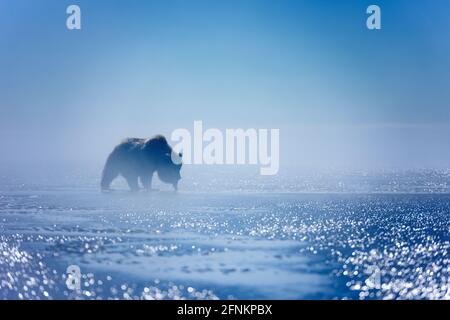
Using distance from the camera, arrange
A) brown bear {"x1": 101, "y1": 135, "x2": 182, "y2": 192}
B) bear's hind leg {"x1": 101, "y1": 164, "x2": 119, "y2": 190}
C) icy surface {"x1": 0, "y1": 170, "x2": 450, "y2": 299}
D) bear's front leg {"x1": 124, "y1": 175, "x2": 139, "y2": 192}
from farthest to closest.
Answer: bear's front leg {"x1": 124, "y1": 175, "x2": 139, "y2": 192}, bear's hind leg {"x1": 101, "y1": 164, "x2": 119, "y2": 190}, brown bear {"x1": 101, "y1": 135, "x2": 182, "y2": 192}, icy surface {"x1": 0, "y1": 170, "x2": 450, "y2": 299}

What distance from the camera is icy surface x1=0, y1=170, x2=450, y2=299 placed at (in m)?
15.4

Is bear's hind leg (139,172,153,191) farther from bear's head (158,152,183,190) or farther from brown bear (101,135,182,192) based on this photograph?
bear's head (158,152,183,190)

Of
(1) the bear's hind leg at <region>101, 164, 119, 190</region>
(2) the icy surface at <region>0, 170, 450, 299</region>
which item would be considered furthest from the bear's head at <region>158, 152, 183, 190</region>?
(2) the icy surface at <region>0, 170, 450, 299</region>

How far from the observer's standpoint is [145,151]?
1650 inches

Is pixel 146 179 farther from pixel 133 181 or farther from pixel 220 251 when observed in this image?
pixel 220 251

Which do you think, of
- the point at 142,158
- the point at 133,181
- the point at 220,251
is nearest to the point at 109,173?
the point at 133,181

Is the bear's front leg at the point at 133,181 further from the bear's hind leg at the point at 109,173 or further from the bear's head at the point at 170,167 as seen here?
the bear's head at the point at 170,167

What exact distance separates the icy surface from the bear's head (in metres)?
7.60

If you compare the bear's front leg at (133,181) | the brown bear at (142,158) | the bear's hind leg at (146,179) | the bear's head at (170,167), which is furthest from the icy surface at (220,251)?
the bear's front leg at (133,181)

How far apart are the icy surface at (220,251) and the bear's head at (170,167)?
7.60 metres

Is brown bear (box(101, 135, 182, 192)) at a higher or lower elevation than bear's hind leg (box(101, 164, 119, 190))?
higher

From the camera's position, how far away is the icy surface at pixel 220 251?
50.4 feet

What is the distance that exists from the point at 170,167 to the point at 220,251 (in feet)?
77.8

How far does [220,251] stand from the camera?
66.6ft
